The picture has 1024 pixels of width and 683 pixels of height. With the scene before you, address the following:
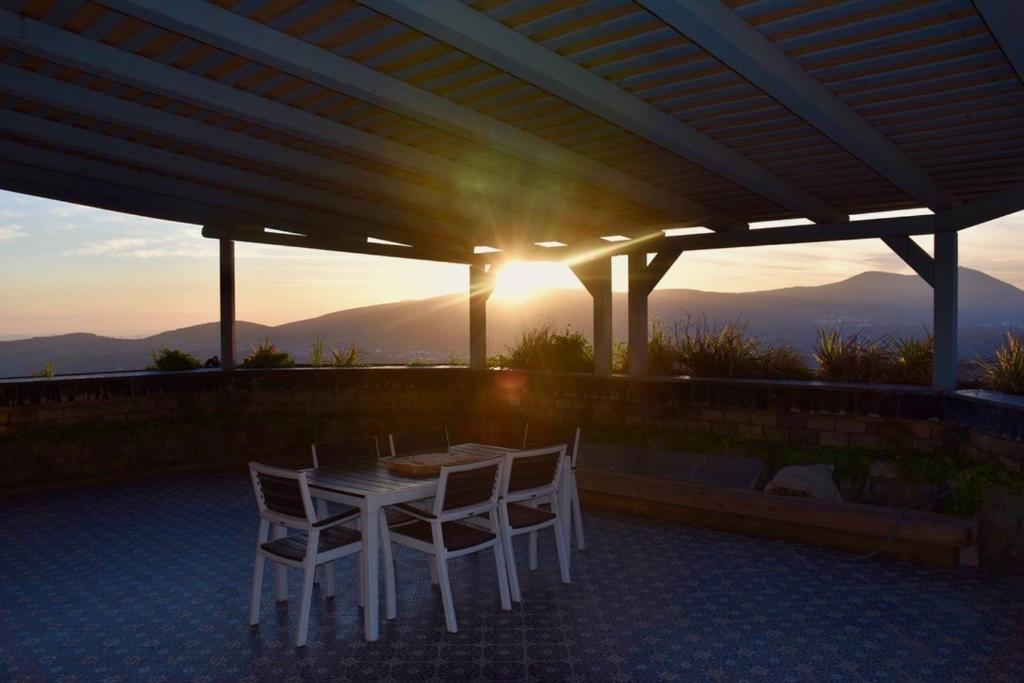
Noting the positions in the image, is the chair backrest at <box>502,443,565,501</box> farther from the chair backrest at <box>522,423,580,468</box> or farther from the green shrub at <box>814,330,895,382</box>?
the green shrub at <box>814,330,895,382</box>

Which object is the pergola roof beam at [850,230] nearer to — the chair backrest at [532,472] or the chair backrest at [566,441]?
the chair backrest at [566,441]

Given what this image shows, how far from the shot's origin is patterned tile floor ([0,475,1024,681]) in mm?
3402

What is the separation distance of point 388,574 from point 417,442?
1.37m

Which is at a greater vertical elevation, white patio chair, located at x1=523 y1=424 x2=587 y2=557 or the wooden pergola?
the wooden pergola

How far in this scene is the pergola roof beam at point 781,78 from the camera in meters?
3.05

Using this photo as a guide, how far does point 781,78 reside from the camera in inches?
141

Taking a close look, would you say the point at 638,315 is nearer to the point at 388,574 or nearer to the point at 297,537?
the point at 388,574

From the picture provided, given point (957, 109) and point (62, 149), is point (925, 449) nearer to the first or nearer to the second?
point (957, 109)

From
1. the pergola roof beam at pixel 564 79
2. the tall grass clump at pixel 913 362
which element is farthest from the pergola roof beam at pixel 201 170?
the tall grass clump at pixel 913 362

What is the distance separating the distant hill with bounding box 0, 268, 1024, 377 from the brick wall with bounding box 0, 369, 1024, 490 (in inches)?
33.2

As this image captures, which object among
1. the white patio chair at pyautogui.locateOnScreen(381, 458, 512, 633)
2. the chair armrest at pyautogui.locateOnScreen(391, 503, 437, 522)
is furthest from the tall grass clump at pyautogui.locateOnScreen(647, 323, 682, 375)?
the chair armrest at pyautogui.locateOnScreen(391, 503, 437, 522)

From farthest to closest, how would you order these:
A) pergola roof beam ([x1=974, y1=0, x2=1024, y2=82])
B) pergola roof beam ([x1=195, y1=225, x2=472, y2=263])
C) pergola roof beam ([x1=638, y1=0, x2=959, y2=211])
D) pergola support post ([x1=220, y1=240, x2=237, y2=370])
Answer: pergola support post ([x1=220, y1=240, x2=237, y2=370]) < pergola roof beam ([x1=195, y1=225, x2=472, y2=263]) < pergola roof beam ([x1=638, y1=0, x2=959, y2=211]) < pergola roof beam ([x1=974, y1=0, x2=1024, y2=82])

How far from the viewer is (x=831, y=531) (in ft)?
17.3

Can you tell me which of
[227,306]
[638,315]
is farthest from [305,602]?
[227,306]
